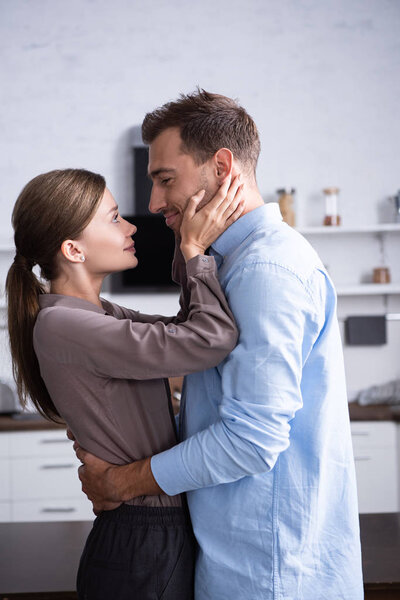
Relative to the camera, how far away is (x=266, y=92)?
13.7 feet

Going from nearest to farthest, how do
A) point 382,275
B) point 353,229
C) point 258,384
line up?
point 258,384
point 353,229
point 382,275

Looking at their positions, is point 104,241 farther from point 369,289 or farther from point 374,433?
point 369,289

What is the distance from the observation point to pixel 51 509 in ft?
11.3

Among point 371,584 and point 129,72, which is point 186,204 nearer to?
point 371,584

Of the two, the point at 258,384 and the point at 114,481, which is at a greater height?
the point at 258,384

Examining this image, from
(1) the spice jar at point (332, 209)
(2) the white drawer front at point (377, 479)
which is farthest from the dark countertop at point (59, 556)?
(1) the spice jar at point (332, 209)

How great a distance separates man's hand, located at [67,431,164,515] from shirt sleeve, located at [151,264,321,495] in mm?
74

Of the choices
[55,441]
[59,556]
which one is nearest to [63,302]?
[59,556]

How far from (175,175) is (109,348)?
17.1 inches

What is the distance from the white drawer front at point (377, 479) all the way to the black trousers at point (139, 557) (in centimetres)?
252

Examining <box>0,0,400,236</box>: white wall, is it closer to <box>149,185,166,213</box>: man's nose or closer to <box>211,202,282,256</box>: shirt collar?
<box>149,185,166,213</box>: man's nose

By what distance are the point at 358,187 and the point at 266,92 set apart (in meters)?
0.90

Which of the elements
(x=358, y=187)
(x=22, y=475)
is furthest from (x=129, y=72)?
(x=22, y=475)

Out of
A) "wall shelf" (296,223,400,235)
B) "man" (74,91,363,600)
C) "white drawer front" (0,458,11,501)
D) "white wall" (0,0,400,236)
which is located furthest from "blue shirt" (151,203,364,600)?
"white wall" (0,0,400,236)
